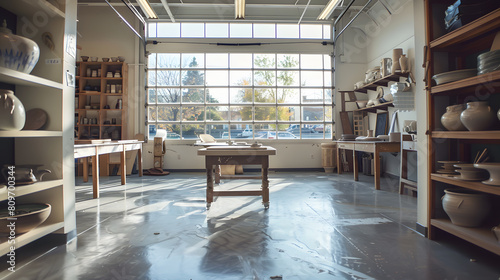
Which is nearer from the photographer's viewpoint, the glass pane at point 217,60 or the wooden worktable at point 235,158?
the wooden worktable at point 235,158

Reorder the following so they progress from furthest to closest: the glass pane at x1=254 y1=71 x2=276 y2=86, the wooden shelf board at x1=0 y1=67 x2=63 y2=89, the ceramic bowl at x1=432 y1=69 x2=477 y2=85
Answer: the glass pane at x1=254 y1=71 x2=276 y2=86 → the ceramic bowl at x1=432 y1=69 x2=477 y2=85 → the wooden shelf board at x1=0 y1=67 x2=63 y2=89

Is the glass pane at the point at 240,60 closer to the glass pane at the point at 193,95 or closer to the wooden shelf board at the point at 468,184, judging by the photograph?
the glass pane at the point at 193,95

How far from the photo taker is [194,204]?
3.82 meters

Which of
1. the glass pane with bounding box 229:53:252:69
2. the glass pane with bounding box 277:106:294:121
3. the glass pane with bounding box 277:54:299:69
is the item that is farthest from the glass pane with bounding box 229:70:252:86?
the glass pane with bounding box 277:106:294:121

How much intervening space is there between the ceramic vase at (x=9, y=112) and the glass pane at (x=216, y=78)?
6019 mm

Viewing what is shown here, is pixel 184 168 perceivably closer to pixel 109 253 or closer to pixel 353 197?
pixel 353 197

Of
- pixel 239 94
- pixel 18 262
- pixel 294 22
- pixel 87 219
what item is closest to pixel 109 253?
pixel 18 262

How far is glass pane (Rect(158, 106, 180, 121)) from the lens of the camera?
7.75 meters

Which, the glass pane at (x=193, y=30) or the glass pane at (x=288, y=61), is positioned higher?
the glass pane at (x=193, y=30)

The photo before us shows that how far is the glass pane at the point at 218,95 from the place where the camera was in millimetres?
7777

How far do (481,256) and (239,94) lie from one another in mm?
6555

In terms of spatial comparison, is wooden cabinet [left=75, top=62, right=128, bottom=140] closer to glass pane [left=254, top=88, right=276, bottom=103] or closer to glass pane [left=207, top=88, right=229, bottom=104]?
glass pane [left=207, top=88, right=229, bottom=104]

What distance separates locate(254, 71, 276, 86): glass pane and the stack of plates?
6.07 meters

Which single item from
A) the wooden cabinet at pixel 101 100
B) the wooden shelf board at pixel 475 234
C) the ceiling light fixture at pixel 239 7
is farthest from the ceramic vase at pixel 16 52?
the wooden cabinet at pixel 101 100
